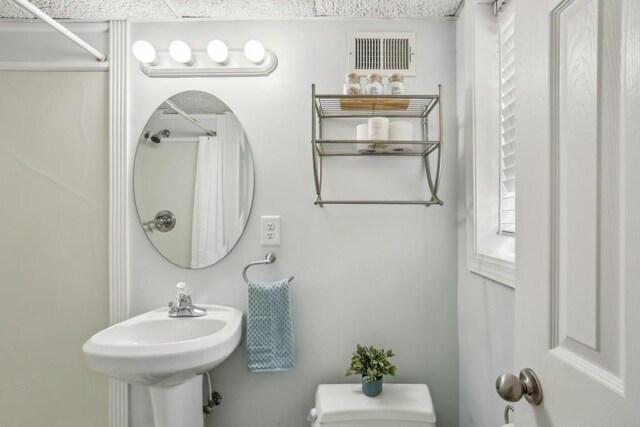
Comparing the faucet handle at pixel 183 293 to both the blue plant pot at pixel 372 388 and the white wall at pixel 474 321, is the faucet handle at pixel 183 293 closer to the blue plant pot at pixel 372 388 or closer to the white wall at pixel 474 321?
the blue plant pot at pixel 372 388

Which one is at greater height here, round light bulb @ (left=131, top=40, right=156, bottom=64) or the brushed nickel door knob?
round light bulb @ (left=131, top=40, right=156, bottom=64)

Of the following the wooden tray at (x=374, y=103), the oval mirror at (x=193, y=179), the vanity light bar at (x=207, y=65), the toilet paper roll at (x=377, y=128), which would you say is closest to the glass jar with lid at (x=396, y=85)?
the wooden tray at (x=374, y=103)

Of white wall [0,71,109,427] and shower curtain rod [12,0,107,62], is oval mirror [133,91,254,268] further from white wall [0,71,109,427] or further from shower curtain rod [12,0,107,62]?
shower curtain rod [12,0,107,62]

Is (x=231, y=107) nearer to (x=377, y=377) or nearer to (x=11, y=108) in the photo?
(x=11, y=108)

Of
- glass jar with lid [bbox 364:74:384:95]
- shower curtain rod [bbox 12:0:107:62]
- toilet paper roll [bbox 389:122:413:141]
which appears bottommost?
toilet paper roll [bbox 389:122:413:141]

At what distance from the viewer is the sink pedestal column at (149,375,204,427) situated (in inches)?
55.6

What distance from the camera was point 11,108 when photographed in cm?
168

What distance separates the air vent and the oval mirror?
1.87ft

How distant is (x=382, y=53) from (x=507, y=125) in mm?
597

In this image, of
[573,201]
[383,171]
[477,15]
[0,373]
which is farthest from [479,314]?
[0,373]

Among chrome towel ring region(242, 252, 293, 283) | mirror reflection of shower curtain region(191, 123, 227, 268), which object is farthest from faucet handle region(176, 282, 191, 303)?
chrome towel ring region(242, 252, 293, 283)

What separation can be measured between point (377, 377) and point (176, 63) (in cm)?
147

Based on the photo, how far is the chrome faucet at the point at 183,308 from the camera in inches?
61.9

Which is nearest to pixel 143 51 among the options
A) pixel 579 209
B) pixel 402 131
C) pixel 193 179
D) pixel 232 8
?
pixel 232 8
